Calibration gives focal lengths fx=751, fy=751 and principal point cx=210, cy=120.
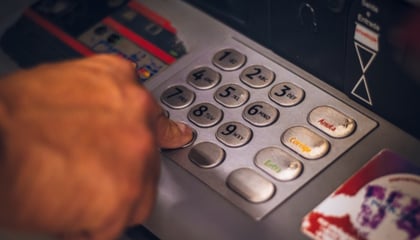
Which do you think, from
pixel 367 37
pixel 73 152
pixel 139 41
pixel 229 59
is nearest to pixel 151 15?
pixel 139 41

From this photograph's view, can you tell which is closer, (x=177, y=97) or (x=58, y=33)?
(x=177, y=97)

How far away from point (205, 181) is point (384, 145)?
0.21 metres

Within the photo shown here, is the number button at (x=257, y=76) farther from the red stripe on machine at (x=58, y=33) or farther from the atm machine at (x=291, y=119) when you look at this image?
the red stripe on machine at (x=58, y=33)

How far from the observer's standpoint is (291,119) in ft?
2.98

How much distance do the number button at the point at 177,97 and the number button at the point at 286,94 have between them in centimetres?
11

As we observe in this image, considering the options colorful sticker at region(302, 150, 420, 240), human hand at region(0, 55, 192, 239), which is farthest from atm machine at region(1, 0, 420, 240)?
human hand at region(0, 55, 192, 239)

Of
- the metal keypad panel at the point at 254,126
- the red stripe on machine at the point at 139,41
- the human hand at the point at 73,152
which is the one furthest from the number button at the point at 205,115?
the human hand at the point at 73,152

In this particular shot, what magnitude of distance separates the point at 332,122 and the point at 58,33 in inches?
17.2

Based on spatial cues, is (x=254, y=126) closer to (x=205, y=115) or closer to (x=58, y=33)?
(x=205, y=115)

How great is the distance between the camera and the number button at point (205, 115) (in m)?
0.92

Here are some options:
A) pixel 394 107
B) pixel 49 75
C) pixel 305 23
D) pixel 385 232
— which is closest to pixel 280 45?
pixel 305 23

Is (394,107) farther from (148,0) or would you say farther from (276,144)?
(148,0)

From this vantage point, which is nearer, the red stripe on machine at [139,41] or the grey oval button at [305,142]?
the grey oval button at [305,142]

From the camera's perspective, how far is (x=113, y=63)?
0.70 meters
